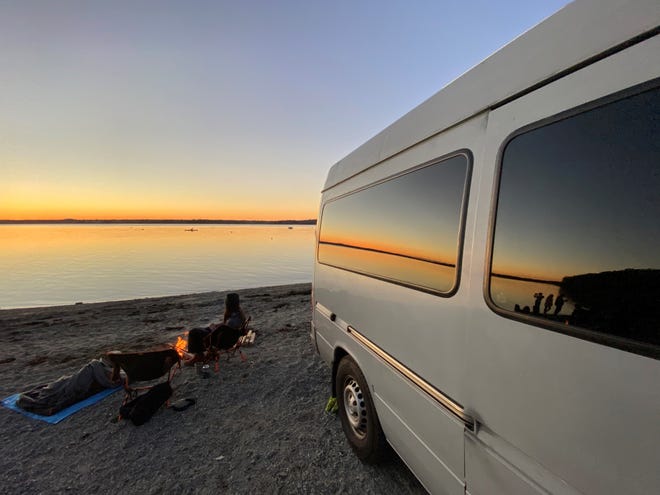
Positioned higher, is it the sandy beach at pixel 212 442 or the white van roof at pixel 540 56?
the white van roof at pixel 540 56

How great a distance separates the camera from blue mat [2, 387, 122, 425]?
457 cm

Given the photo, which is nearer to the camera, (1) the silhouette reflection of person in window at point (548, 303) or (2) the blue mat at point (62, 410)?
(1) the silhouette reflection of person in window at point (548, 303)

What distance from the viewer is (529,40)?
148cm

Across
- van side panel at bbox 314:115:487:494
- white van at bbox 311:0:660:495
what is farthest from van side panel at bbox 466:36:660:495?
van side panel at bbox 314:115:487:494

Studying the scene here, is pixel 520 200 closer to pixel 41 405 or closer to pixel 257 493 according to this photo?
pixel 257 493

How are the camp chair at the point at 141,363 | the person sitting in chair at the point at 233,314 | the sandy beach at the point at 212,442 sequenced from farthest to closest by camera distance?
1. the person sitting in chair at the point at 233,314
2. the camp chair at the point at 141,363
3. the sandy beach at the point at 212,442

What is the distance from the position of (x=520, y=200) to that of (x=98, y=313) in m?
16.3

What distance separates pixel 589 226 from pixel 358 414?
2816mm

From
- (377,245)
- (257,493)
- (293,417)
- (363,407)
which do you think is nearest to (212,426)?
(293,417)

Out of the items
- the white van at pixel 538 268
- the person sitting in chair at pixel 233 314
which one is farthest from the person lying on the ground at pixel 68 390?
the white van at pixel 538 268

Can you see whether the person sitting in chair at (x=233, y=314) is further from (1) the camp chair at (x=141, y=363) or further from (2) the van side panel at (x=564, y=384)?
(2) the van side panel at (x=564, y=384)

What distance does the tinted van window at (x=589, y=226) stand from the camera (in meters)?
0.99

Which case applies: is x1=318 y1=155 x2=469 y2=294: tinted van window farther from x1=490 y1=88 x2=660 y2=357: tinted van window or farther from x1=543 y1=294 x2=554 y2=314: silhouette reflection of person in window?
x1=543 y1=294 x2=554 y2=314: silhouette reflection of person in window

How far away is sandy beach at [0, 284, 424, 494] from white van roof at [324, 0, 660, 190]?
3.17 metres
